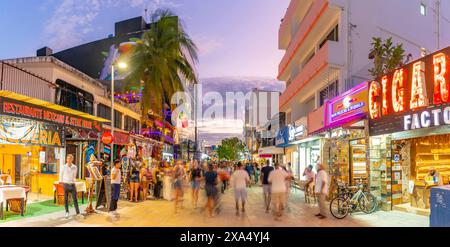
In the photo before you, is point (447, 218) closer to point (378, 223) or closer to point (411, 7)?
point (378, 223)

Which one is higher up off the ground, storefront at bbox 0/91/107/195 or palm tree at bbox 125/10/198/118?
palm tree at bbox 125/10/198/118

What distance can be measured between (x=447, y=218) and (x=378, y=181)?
827cm

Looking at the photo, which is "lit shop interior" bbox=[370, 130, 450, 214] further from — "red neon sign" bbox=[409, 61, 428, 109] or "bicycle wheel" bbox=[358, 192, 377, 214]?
Result: "red neon sign" bbox=[409, 61, 428, 109]

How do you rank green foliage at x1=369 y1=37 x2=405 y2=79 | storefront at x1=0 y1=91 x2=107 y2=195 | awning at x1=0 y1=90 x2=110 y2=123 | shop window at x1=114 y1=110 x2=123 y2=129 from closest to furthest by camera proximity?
awning at x1=0 y1=90 x2=110 y2=123
storefront at x1=0 y1=91 x2=107 y2=195
green foliage at x1=369 y1=37 x2=405 y2=79
shop window at x1=114 y1=110 x2=123 y2=129

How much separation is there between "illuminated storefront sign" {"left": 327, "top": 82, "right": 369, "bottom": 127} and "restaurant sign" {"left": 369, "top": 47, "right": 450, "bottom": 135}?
36.3 inches

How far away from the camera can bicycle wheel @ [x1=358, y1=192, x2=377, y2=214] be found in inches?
596

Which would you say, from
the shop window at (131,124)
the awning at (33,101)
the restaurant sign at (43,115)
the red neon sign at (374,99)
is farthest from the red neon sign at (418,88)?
the shop window at (131,124)

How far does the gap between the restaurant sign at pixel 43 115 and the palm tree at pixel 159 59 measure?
28.1 feet

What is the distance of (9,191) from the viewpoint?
1313cm

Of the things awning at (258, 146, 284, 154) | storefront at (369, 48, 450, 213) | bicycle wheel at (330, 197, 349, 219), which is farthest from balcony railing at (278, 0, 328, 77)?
bicycle wheel at (330, 197, 349, 219)

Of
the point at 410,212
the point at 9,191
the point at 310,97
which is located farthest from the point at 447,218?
the point at 310,97

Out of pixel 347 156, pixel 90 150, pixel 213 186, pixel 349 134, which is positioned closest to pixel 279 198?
pixel 213 186

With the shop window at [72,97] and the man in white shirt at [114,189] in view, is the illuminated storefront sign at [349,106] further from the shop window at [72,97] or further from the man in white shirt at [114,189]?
the shop window at [72,97]

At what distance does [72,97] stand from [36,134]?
8.64 meters
